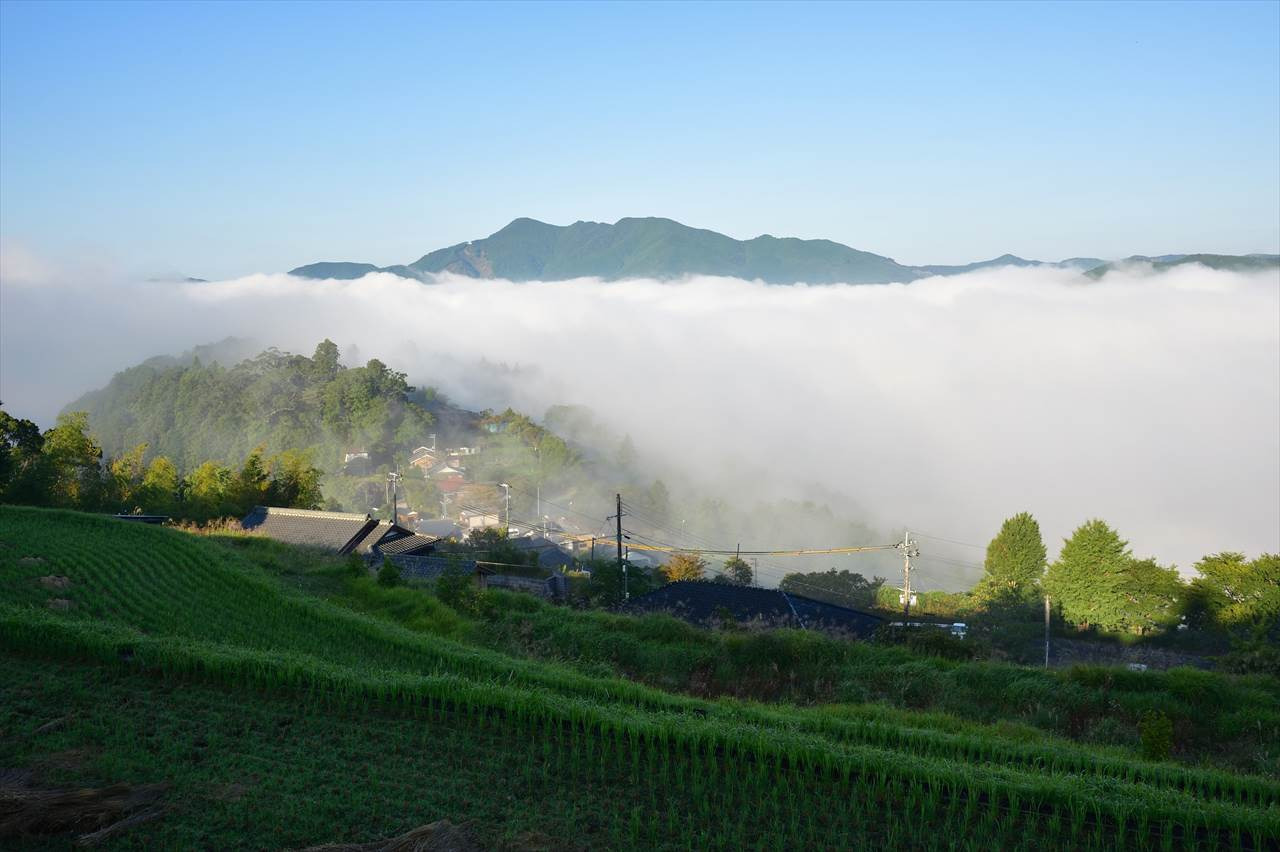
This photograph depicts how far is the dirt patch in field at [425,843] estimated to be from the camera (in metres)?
6.61

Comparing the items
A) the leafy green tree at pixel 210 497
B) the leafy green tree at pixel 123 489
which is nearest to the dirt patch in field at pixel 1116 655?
the leafy green tree at pixel 210 497

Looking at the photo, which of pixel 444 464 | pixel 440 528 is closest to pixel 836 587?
pixel 440 528

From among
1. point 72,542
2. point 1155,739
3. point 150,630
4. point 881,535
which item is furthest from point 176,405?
point 1155,739

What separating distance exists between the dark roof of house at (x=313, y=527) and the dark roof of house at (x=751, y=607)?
9987 millimetres

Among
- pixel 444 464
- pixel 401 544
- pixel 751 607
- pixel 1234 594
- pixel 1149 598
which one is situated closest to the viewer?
pixel 751 607

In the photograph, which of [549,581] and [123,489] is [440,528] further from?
[549,581]

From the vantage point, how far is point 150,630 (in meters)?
13.2

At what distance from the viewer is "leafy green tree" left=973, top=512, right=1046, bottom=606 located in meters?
36.9

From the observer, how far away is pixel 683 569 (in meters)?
36.8

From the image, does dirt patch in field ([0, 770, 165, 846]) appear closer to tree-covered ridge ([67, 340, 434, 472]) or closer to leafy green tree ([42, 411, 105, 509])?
leafy green tree ([42, 411, 105, 509])

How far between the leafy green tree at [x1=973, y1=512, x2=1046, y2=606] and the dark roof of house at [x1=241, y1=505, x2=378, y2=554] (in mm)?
23979

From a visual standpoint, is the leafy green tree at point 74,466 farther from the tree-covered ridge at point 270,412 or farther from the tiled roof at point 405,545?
the tree-covered ridge at point 270,412

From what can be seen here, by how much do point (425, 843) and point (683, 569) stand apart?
30460 millimetres

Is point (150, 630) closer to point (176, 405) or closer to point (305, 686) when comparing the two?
point (305, 686)
